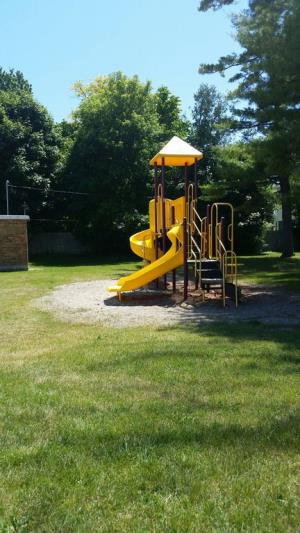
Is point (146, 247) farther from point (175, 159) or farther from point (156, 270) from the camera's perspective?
point (156, 270)

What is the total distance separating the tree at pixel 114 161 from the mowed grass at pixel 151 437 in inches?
882

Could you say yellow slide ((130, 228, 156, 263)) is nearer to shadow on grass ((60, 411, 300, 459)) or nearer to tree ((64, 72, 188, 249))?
shadow on grass ((60, 411, 300, 459))

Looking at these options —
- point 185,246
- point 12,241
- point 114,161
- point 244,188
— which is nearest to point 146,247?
point 185,246

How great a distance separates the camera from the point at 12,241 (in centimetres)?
2119

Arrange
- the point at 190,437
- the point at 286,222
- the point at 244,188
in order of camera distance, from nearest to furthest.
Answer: the point at 190,437
the point at 244,188
the point at 286,222

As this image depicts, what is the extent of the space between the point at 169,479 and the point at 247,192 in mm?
25892

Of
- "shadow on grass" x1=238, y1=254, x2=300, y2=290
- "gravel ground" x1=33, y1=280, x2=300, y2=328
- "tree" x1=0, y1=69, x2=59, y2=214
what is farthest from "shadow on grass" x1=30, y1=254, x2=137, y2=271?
"gravel ground" x1=33, y1=280, x2=300, y2=328

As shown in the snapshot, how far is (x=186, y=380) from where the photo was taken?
16.8 ft

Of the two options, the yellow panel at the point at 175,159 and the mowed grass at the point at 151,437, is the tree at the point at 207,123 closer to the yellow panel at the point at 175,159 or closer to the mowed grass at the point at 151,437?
the yellow panel at the point at 175,159

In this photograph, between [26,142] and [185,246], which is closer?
[185,246]

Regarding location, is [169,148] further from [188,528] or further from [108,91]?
[108,91]

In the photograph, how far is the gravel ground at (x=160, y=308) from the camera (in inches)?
370

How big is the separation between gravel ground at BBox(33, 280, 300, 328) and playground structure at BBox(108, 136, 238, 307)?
1.24 ft

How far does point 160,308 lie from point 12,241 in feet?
38.5
